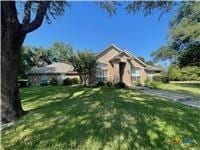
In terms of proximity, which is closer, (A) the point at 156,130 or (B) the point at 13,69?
(A) the point at 156,130

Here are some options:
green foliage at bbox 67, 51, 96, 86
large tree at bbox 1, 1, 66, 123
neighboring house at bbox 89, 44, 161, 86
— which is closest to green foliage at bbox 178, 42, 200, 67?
neighboring house at bbox 89, 44, 161, 86

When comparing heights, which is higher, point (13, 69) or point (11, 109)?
point (13, 69)

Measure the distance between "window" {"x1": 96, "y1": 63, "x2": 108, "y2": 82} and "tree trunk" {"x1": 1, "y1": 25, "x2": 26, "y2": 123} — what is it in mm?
23768

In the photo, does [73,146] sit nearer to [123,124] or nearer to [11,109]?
[123,124]

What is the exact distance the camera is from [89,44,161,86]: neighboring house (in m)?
31.9

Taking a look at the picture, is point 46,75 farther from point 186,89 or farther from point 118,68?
point 186,89

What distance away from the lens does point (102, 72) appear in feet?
105

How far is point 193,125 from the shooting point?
311 inches

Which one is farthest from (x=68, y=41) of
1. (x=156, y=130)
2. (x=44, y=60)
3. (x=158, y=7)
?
(x=156, y=130)

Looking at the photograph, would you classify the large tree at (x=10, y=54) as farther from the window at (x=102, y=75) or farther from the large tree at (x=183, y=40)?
the window at (x=102, y=75)

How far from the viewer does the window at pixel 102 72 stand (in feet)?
104

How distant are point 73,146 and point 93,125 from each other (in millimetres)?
1343

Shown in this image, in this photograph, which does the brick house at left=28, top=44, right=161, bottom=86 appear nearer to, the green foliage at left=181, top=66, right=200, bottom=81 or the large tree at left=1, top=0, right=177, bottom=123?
the green foliage at left=181, top=66, right=200, bottom=81

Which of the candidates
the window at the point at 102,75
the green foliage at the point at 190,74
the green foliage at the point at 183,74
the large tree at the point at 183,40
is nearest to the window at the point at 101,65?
the window at the point at 102,75
